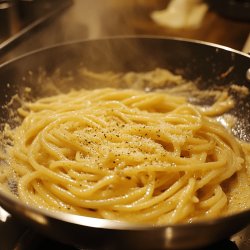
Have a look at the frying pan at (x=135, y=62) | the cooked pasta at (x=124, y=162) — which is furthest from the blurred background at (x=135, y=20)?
the cooked pasta at (x=124, y=162)

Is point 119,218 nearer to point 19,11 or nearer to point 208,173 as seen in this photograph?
point 208,173

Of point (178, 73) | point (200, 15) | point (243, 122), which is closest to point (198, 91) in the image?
point (178, 73)

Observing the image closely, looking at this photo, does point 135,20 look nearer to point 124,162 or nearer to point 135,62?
point 135,62

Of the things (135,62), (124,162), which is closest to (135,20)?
(135,62)

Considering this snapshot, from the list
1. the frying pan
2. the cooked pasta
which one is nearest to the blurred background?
the frying pan

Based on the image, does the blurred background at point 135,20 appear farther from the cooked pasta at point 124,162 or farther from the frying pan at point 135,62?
the cooked pasta at point 124,162

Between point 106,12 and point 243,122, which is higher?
point 106,12

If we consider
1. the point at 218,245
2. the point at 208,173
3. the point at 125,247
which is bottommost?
the point at 218,245
